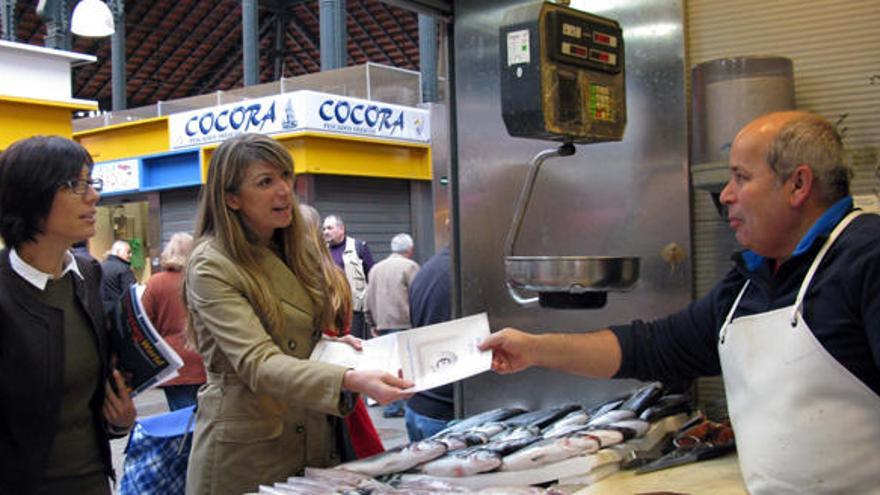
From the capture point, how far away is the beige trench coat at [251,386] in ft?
6.60

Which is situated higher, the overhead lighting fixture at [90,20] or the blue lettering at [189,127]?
the overhead lighting fixture at [90,20]

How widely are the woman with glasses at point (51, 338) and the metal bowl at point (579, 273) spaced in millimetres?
1159

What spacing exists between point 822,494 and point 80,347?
175 centimetres

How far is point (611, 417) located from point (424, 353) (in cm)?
78

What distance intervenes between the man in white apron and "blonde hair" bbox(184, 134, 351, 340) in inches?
39.7

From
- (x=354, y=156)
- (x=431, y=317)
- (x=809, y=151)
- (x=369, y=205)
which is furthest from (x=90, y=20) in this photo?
(x=809, y=151)

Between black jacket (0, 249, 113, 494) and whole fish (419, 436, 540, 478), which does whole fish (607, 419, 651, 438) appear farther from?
black jacket (0, 249, 113, 494)

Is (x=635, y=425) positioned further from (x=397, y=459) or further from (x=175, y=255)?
(x=175, y=255)

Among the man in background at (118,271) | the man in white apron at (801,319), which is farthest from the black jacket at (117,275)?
the man in white apron at (801,319)

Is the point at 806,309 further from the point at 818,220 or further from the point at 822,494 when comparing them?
the point at 822,494

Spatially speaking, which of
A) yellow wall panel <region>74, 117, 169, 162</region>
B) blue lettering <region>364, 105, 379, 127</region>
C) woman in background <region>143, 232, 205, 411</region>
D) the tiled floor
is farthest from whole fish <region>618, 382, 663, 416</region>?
yellow wall panel <region>74, 117, 169, 162</region>

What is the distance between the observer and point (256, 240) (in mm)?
2277

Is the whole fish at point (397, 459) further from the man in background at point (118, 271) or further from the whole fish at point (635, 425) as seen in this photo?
the man in background at point (118, 271)

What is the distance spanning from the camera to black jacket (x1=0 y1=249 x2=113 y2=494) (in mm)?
2025
